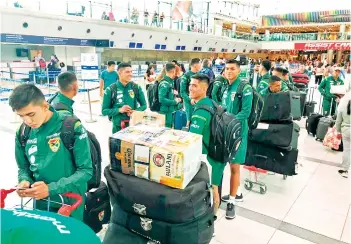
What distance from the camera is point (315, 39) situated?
29.5 metres

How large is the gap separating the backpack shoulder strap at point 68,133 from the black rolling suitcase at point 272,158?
273 cm

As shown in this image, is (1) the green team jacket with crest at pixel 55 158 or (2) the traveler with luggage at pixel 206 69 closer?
(1) the green team jacket with crest at pixel 55 158

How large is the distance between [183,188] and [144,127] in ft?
1.48

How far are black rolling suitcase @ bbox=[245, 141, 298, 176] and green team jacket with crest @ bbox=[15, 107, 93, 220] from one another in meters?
2.65

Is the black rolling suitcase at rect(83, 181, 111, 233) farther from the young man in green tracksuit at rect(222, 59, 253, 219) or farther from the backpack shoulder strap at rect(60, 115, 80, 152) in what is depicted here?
the young man in green tracksuit at rect(222, 59, 253, 219)

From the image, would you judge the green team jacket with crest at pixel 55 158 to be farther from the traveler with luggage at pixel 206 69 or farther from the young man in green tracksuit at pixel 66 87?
the traveler with luggage at pixel 206 69

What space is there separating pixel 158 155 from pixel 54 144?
645mm

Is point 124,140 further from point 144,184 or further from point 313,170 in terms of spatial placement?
point 313,170

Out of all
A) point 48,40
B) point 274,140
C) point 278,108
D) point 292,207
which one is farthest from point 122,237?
point 48,40

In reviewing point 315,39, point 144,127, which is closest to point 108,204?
point 144,127

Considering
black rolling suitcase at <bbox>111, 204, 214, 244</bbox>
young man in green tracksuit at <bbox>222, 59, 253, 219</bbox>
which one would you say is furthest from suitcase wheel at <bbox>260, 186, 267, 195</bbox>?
black rolling suitcase at <bbox>111, 204, 214, 244</bbox>

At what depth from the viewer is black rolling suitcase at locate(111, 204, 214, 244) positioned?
1.37 metres

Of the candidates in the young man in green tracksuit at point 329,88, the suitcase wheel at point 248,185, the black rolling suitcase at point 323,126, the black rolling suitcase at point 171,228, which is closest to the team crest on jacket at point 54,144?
the black rolling suitcase at point 171,228

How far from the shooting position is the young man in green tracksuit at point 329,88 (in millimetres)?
6957
